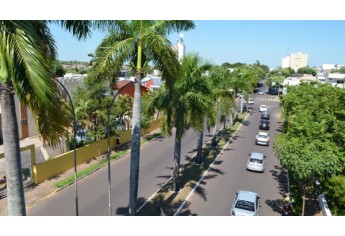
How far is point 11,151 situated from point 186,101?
1124 centimetres

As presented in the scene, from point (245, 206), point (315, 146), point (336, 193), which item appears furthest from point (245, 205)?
point (315, 146)

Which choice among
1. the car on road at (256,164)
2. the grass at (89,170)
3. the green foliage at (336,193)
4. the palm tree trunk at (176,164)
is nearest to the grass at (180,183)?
the grass at (89,170)

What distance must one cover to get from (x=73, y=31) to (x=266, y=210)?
13.0 metres

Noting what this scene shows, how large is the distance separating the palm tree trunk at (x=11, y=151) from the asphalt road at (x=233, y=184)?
10.6m

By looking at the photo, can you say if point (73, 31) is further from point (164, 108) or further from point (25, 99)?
point (164, 108)

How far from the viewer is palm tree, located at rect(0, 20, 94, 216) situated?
483 centimetres

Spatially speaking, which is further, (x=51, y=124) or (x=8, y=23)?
(x=51, y=124)

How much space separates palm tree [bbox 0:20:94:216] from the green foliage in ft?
38.9

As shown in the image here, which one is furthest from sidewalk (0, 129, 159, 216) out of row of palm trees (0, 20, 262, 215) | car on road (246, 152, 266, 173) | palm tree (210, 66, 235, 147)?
car on road (246, 152, 266, 173)

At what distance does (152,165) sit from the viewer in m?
23.7

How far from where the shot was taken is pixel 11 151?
5641 mm

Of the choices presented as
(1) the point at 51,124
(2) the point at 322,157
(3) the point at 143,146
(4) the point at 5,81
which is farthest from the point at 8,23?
(3) the point at 143,146

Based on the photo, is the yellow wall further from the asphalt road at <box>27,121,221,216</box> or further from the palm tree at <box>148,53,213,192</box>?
the palm tree at <box>148,53,213,192</box>

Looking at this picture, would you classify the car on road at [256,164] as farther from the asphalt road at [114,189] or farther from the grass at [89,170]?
Answer: the grass at [89,170]
